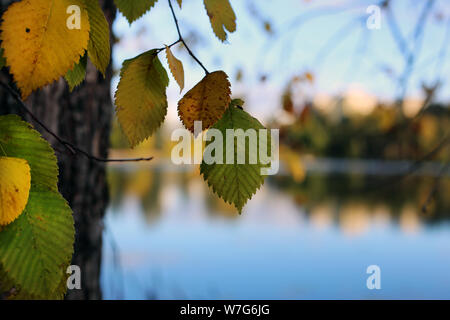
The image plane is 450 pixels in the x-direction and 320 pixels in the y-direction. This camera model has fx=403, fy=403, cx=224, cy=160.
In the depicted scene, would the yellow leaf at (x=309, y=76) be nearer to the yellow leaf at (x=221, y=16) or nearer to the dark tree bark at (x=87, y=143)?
the dark tree bark at (x=87, y=143)

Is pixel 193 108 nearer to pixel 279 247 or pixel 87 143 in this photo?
pixel 87 143

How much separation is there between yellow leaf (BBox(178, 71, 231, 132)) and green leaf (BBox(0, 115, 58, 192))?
11cm

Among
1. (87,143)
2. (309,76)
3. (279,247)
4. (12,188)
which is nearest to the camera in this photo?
(12,188)

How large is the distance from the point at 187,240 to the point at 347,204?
8279mm

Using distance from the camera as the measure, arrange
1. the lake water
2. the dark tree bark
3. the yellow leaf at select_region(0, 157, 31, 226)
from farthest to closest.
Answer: the lake water, the dark tree bark, the yellow leaf at select_region(0, 157, 31, 226)

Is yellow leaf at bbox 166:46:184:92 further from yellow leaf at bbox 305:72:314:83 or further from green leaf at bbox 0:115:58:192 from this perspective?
yellow leaf at bbox 305:72:314:83

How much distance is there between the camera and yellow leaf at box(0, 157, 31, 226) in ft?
0.94

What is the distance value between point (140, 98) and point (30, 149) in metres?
0.10

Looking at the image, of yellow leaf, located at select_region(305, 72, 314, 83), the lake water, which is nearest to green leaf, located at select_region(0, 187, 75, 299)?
the lake water

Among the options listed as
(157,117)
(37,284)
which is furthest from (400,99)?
(37,284)

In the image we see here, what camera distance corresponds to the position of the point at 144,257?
9688mm

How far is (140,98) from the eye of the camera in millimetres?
357

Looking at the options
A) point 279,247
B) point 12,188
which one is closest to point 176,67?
point 12,188

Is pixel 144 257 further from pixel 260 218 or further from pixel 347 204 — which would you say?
pixel 347 204
